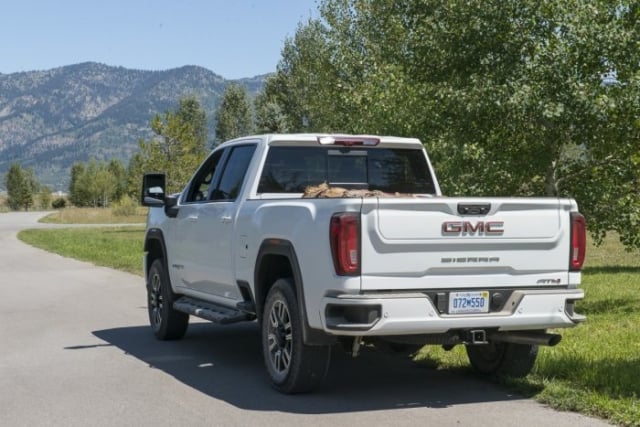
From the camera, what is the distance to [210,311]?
8969 millimetres

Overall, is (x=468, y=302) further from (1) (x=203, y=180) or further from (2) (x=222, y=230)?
(1) (x=203, y=180)

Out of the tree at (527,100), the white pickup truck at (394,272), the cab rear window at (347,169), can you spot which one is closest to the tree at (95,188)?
the tree at (527,100)

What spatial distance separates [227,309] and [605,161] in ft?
24.9

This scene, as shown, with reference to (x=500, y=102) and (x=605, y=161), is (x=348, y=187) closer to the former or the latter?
(x=500, y=102)

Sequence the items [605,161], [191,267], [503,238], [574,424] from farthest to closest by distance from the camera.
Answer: [605,161] < [191,267] < [503,238] < [574,424]

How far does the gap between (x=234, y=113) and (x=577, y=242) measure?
275ft

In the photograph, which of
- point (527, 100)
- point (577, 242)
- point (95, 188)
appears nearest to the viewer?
point (577, 242)

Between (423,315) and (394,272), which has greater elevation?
(394,272)

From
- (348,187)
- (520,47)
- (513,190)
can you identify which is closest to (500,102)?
(520,47)

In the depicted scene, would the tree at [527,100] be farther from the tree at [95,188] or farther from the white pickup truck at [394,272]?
the tree at [95,188]

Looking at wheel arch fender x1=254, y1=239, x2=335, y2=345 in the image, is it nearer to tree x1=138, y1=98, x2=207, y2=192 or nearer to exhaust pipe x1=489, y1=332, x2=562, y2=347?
exhaust pipe x1=489, y1=332, x2=562, y2=347

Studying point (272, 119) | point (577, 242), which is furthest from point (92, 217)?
point (577, 242)

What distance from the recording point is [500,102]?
514 inches

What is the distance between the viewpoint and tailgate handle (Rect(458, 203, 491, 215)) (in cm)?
693
